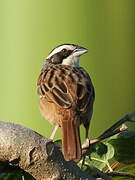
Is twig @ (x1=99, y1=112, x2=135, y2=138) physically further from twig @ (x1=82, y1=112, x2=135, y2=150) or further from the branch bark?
the branch bark

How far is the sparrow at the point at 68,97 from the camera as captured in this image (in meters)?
2.40

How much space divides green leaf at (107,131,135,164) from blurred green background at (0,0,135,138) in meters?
1.25

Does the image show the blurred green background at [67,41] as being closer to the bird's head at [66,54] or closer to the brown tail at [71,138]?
the bird's head at [66,54]

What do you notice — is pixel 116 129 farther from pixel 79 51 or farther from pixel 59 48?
pixel 59 48

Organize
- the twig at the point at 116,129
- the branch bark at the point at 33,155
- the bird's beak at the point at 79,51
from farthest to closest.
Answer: the bird's beak at the point at 79,51 < the twig at the point at 116,129 < the branch bark at the point at 33,155

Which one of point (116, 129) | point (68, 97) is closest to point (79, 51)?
point (68, 97)

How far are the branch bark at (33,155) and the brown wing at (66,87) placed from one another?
3.01 ft

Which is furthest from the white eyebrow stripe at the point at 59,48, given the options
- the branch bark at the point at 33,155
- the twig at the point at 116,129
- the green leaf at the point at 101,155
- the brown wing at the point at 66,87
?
the branch bark at the point at 33,155

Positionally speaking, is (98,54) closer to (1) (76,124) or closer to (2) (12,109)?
(2) (12,109)

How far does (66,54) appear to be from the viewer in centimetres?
338

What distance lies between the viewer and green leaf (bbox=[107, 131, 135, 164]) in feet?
6.20

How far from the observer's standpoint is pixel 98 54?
3383 mm

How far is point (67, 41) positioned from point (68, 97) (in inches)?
28.2

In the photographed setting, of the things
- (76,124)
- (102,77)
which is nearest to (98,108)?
(102,77)
